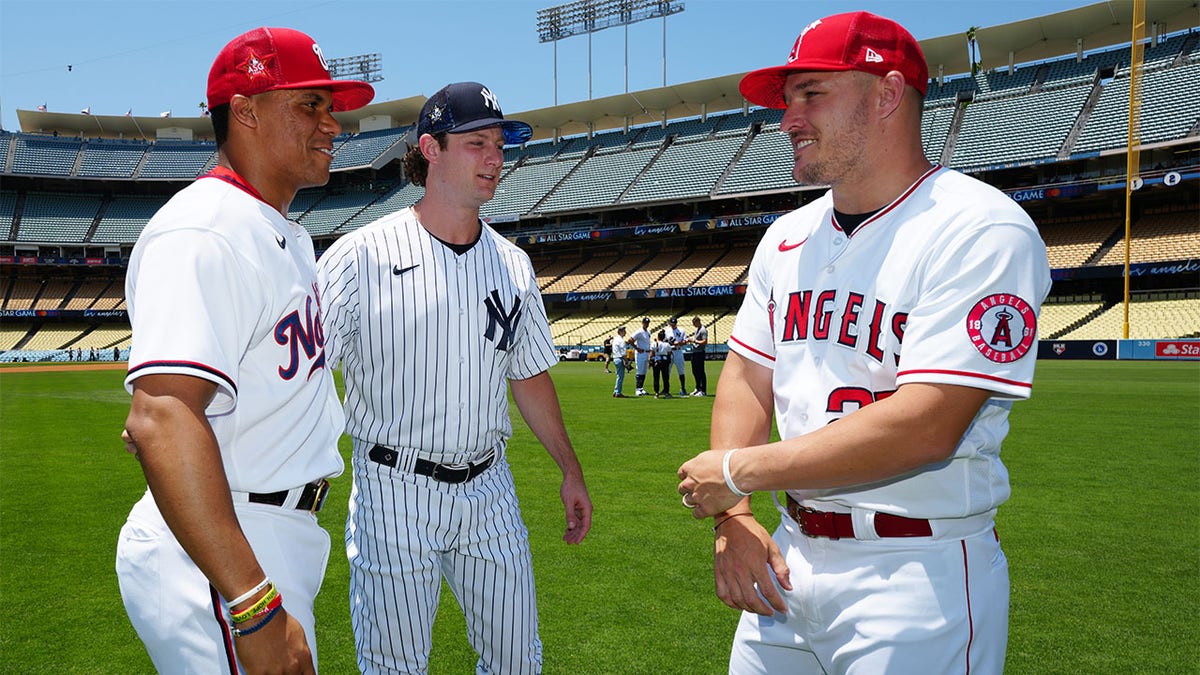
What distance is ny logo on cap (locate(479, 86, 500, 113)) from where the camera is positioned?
337 centimetres

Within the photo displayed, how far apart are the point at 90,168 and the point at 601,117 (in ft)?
127

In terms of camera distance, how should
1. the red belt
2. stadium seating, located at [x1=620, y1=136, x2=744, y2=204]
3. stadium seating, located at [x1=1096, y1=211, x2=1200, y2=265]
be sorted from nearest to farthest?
the red belt, stadium seating, located at [x1=1096, y1=211, x2=1200, y2=265], stadium seating, located at [x1=620, y1=136, x2=744, y2=204]

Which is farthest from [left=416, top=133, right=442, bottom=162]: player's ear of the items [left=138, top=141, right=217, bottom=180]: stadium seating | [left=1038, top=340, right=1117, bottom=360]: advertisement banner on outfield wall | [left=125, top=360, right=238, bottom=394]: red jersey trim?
[left=138, top=141, right=217, bottom=180]: stadium seating

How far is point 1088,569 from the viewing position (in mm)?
5324

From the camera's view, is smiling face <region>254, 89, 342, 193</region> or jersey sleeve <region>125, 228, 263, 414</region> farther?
smiling face <region>254, 89, 342, 193</region>

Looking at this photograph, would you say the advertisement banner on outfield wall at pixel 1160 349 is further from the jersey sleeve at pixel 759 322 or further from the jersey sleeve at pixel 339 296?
Answer: the jersey sleeve at pixel 339 296

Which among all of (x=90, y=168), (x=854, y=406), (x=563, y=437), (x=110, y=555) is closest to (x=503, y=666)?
(x=563, y=437)

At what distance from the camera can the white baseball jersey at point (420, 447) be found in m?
2.99

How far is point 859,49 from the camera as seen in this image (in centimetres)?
214

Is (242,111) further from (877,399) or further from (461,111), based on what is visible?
A: (877,399)

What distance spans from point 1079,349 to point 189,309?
109 feet

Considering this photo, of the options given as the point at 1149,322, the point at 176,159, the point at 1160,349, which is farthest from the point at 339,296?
the point at 176,159

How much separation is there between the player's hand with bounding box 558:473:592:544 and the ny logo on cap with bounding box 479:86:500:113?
5.36 ft

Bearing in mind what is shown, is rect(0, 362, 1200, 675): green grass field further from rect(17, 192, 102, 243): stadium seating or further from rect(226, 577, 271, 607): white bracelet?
rect(17, 192, 102, 243): stadium seating
